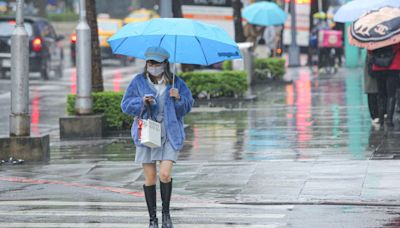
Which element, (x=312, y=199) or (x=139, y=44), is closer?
(x=139, y=44)

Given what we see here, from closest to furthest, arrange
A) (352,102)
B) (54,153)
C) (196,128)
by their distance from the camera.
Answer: (54,153) → (196,128) → (352,102)

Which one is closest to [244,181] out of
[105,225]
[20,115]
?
[105,225]

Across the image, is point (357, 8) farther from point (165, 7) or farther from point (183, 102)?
point (183, 102)

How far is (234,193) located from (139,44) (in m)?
2.44

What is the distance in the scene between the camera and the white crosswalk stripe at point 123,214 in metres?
10.0

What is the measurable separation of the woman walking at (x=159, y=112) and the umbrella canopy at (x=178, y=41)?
0.32 metres

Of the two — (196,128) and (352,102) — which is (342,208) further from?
(352,102)

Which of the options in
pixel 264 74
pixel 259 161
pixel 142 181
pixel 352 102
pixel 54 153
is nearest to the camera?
pixel 142 181

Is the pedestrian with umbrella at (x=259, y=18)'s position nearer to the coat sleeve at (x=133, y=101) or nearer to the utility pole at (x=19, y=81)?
the utility pole at (x=19, y=81)

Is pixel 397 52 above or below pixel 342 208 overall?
above

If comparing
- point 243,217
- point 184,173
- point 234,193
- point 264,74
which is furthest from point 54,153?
point 264,74

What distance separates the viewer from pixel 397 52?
677 inches

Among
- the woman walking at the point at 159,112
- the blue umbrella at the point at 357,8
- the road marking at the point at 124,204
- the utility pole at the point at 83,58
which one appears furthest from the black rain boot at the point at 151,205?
the blue umbrella at the point at 357,8

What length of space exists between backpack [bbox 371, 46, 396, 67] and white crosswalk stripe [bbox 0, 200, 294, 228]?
6806mm
